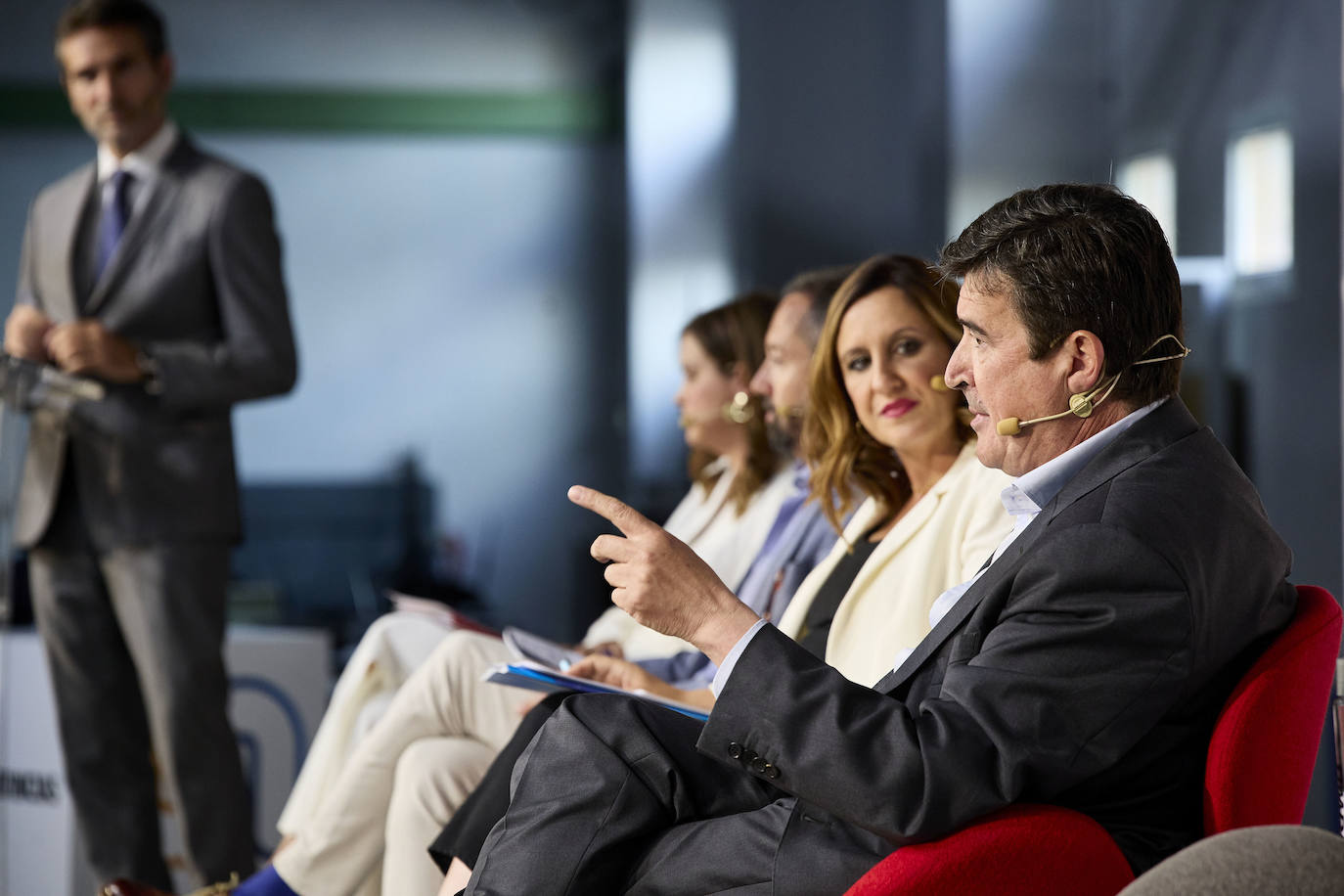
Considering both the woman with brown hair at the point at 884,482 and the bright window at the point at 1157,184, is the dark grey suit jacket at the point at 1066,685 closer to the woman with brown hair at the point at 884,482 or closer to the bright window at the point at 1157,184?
the woman with brown hair at the point at 884,482

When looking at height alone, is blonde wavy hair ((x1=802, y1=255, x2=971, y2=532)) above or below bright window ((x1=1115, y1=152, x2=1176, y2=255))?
below

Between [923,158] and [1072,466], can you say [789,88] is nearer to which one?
[923,158]

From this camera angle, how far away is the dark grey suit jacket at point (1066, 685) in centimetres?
124

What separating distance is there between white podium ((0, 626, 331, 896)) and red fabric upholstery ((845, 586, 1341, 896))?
7.95 feet

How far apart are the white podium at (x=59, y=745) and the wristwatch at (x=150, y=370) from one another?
85cm

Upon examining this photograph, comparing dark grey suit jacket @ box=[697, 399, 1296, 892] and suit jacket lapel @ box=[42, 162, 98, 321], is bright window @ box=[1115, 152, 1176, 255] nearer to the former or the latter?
dark grey suit jacket @ box=[697, 399, 1296, 892]

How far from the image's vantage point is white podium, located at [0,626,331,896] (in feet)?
10.9

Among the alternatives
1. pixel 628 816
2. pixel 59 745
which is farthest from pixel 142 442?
pixel 628 816

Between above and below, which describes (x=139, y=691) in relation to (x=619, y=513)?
below

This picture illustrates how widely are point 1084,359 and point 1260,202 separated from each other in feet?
5.48

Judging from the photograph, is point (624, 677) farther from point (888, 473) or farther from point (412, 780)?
point (888, 473)

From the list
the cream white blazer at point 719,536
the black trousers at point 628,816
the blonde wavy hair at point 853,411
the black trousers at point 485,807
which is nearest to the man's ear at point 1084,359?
the black trousers at point 628,816

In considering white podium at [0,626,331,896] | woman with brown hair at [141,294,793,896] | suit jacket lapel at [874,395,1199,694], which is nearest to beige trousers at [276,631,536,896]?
woman with brown hair at [141,294,793,896]

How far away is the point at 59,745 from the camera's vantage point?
3.38 metres
